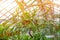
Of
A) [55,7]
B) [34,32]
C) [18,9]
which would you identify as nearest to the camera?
[34,32]

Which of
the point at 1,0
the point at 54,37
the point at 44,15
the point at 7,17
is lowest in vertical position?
the point at 54,37

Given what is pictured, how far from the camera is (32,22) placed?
4.73ft

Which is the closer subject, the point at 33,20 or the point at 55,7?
the point at 33,20

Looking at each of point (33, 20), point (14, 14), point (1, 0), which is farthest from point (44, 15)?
point (1, 0)

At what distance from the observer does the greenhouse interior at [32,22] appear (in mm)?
1409

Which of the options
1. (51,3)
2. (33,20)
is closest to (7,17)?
(33,20)

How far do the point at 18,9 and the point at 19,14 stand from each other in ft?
0.12

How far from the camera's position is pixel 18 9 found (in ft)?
4.95

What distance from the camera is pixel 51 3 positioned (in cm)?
152

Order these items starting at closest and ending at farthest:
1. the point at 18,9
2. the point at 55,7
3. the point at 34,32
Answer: the point at 34,32 → the point at 18,9 → the point at 55,7

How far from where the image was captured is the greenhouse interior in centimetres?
141

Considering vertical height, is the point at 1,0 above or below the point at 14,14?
above

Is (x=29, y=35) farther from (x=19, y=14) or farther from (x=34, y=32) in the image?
(x=19, y=14)

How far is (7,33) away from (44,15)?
0.29 metres
